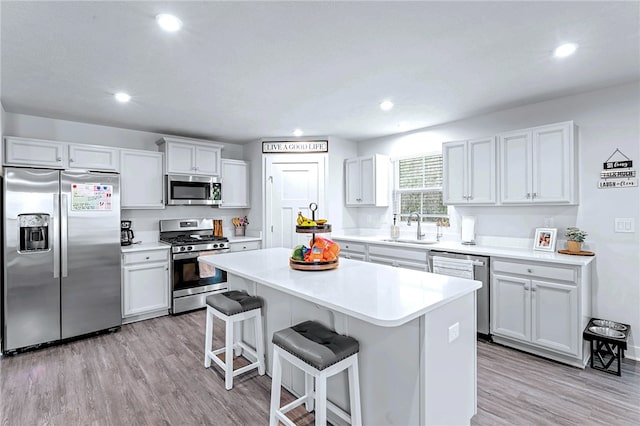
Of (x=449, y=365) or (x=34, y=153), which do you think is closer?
(x=449, y=365)

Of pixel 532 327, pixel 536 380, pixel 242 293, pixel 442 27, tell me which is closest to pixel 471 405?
pixel 536 380

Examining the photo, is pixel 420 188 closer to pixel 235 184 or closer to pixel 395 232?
pixel 395 232

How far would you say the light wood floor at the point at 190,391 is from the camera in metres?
2.15

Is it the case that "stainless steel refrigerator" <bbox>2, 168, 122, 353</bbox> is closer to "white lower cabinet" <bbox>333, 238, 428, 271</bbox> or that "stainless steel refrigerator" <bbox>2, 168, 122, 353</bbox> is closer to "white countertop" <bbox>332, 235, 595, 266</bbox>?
"white lower cabinet" <bbox>333, 238, 428, 271</bbox>

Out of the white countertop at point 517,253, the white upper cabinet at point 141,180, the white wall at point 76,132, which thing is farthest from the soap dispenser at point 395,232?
the white wall at point 76,132

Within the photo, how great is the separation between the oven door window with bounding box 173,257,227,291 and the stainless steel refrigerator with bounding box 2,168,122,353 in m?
0.68

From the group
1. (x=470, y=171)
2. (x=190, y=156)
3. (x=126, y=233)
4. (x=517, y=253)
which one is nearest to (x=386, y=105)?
(x=470, y=171)

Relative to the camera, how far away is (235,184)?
5270 millimetres

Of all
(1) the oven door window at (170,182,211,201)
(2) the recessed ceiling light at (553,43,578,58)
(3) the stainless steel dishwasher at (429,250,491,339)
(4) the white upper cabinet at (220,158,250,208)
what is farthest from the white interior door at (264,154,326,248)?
(2) the recessed ceiling light at (553,43,578,58)

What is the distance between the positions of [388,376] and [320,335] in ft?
1.43

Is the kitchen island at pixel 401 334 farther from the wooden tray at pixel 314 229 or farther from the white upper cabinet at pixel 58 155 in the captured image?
the white upper cabinet at pixel 58 155

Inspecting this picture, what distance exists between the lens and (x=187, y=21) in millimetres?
1925

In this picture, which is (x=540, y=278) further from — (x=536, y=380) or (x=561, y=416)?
(x=561, y=416)

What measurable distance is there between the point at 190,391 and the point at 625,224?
4030mm
